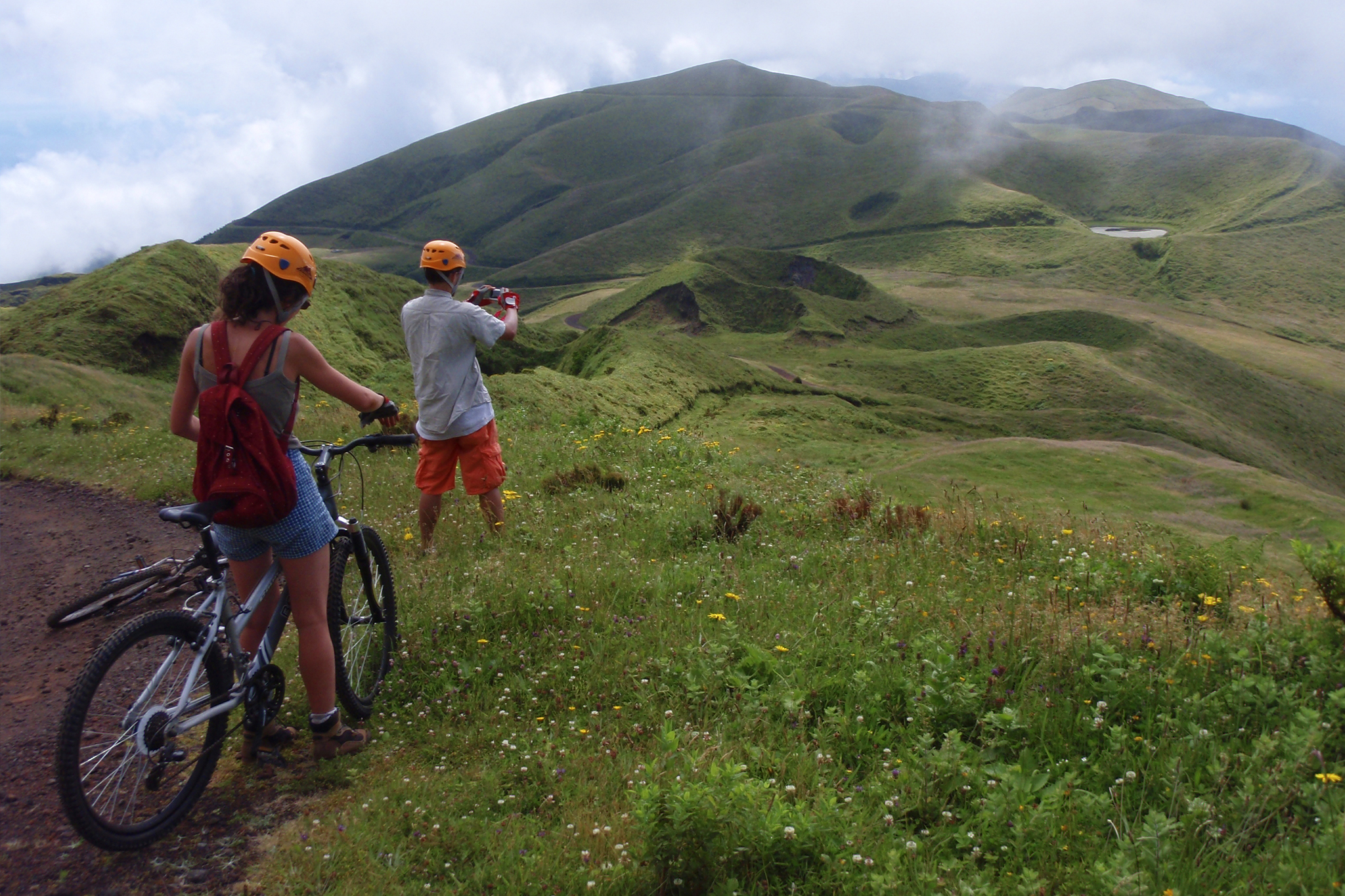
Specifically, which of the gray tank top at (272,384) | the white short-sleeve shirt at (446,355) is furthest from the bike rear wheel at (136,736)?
the white short-sleeve shirt at (446,355)

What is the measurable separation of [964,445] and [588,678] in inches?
1360

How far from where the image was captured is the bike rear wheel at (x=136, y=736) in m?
3.24

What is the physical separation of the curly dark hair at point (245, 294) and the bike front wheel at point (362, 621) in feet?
4.82

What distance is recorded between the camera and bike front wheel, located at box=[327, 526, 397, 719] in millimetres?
4570

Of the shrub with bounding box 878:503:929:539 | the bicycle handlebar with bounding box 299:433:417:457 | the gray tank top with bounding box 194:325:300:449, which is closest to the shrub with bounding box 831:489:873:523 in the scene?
the shrub with bounding box 878:503:929:539

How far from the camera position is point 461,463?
695 cm

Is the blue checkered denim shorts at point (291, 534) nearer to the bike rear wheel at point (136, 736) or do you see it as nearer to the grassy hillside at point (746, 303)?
the bike rear wheel at point (136, 736)

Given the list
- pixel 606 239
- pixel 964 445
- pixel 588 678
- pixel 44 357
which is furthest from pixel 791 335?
pixel 606 239

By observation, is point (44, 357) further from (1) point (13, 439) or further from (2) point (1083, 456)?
(2) point (1083, 456)

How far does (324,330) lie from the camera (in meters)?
26.5

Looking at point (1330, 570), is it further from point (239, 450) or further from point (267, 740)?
point (267, 740)

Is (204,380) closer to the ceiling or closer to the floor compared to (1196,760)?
closer to the ceiling

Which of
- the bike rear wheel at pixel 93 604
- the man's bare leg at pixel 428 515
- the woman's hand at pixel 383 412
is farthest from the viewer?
the man's bare leg at pixel 428 515

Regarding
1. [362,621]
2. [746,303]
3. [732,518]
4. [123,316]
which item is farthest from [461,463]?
[746,303]
